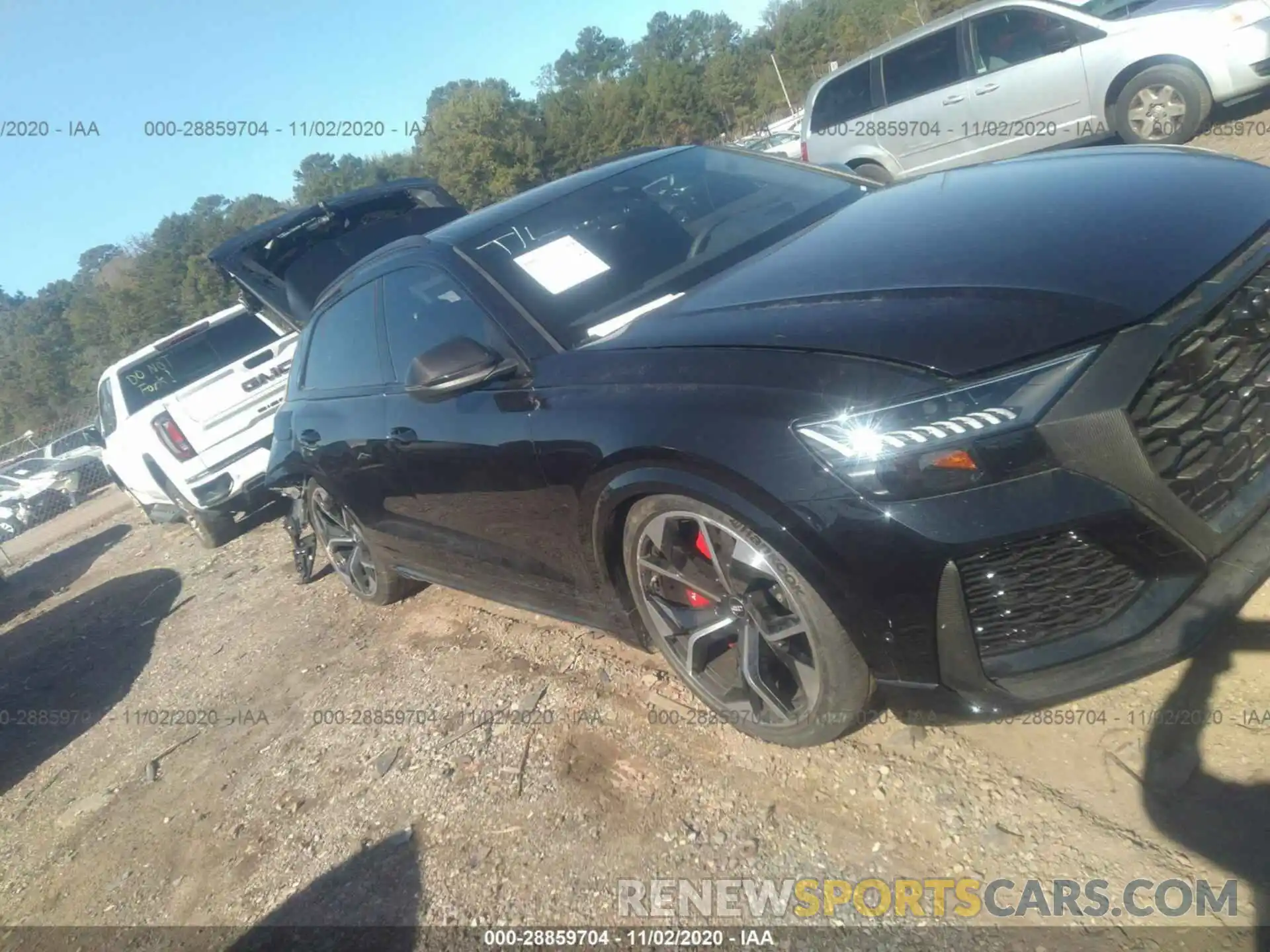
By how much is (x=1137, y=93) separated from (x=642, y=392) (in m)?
7.46

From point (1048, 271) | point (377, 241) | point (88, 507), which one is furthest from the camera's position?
point (88, 507)

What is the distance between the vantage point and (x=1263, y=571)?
1974 mm

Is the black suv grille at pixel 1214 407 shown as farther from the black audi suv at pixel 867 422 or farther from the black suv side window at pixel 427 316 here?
the black suv side window at pixel 427 316

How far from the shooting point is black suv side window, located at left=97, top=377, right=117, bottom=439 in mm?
8383

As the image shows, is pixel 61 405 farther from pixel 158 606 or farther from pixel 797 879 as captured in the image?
pixel 797 879

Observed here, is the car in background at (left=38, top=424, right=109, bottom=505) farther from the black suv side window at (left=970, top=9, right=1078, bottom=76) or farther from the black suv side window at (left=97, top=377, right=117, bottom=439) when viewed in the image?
the black suv side window at (left=970, top=9, right=1078, bottom=76)

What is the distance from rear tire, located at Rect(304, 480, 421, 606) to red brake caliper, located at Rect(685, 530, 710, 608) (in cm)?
229

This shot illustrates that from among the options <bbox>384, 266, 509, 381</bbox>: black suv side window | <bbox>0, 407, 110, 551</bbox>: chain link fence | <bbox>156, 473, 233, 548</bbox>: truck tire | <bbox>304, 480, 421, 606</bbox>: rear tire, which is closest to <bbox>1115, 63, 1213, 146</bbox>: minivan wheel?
<bbox>384, 266, 509, 381</bbox>: black suv side window

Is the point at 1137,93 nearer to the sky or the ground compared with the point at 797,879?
nearer to the sky

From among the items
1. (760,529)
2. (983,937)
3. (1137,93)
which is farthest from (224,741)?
(1137,93)

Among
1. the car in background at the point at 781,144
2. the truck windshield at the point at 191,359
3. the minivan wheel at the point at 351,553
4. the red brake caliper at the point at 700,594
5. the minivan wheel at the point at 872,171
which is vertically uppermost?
the truck windshield at the point at 191,359

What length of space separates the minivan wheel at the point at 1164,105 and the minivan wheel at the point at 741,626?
7.12 metres

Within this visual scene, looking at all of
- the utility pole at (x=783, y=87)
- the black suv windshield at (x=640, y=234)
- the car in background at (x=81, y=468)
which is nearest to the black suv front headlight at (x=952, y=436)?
the black suv windshield at (x=640, y=234)

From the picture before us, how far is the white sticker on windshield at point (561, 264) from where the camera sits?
304 centimetres
